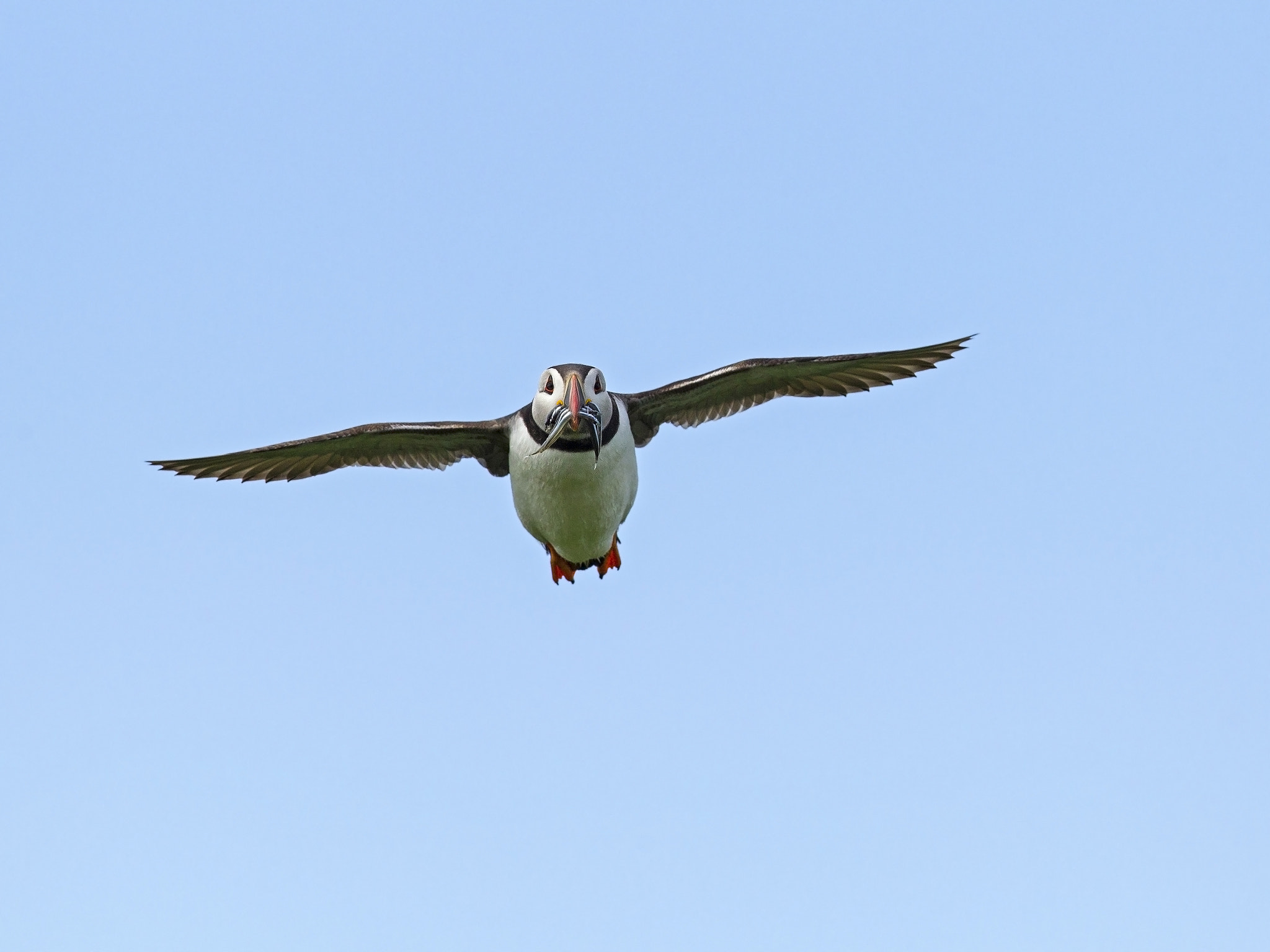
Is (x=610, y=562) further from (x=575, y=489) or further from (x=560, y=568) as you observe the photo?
(x=575, y=489)

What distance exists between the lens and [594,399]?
1741 centimetres

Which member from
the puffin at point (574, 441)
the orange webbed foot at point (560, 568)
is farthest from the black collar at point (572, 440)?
the orange webbed foot at point (560, 568)

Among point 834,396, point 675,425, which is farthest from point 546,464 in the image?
point 834,396

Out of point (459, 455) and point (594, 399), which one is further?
point (459, 455)

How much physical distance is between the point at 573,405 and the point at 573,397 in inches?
4.3

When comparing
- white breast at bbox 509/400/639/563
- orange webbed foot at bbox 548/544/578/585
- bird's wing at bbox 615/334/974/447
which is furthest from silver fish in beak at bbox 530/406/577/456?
orange webbed foot at bbox 548/544/578/585

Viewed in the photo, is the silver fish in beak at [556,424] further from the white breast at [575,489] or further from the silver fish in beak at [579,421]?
the white breast at [575,489]

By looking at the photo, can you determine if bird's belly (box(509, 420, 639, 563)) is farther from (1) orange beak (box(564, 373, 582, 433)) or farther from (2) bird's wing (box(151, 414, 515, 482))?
(2) bird's wing (box(151, 414, 515, 482))

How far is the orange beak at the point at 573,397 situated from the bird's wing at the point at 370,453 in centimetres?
216

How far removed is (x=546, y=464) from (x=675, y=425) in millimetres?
2489

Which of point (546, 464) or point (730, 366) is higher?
point (730, 366)

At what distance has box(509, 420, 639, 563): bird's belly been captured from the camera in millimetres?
17656

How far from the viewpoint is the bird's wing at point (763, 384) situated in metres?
18.7

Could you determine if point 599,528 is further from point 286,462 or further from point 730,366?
point 286,462
